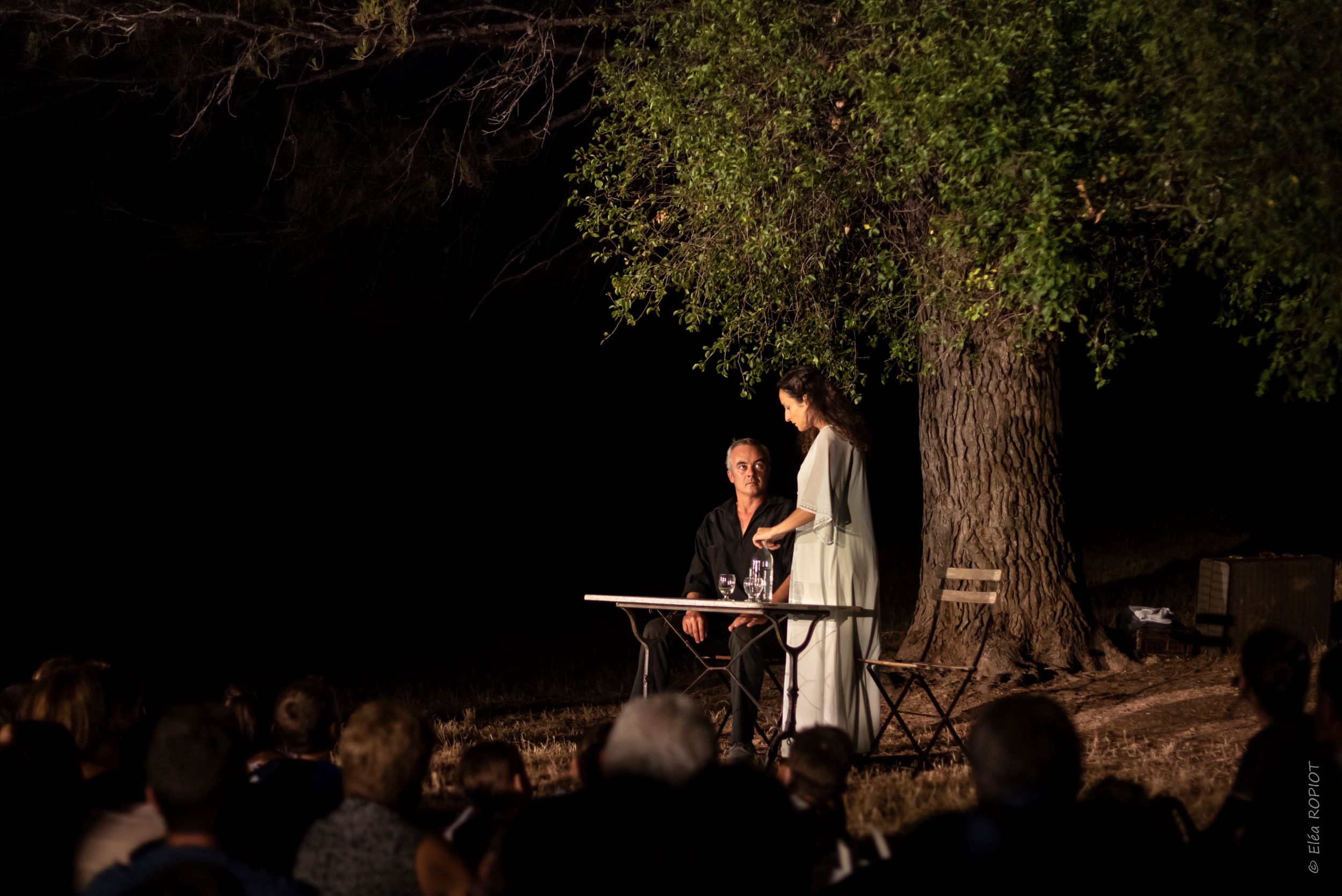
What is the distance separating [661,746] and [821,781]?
0.96 m

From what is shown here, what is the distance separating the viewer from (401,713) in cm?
344

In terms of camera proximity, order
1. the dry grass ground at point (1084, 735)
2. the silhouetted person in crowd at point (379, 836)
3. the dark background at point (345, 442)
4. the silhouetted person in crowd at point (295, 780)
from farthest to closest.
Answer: the dark background at point (345, 442), the dry grass ground at point (1084, 735), the silhouetted person in crowd at point (295, 780), the silhouetted person in crowd at point (379, 836)

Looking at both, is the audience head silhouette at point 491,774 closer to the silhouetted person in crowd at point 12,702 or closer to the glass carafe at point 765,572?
the silhouetted person in crowd at point 12,702

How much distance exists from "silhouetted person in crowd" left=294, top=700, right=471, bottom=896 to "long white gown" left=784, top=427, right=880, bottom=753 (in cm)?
356

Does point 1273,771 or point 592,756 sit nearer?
point 1273,771

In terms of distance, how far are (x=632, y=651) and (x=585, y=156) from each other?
5313 millimetres

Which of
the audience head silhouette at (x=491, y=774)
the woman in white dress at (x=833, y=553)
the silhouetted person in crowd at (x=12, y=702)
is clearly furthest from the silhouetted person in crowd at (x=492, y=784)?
the woman in white dress at (x=833, y=553)

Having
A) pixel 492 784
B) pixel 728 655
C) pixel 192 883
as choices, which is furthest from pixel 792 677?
pixel 192 883

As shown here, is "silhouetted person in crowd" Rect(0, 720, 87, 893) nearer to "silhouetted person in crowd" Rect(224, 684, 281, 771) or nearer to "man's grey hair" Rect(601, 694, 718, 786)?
"silhouetted person in crowd" Rect(224, 684, 281, 771)

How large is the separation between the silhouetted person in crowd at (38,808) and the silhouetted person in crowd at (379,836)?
0.59 m

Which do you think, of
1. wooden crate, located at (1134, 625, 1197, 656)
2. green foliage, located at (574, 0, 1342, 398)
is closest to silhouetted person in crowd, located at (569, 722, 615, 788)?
green foliage, located at (574, 0, 1342, 398)

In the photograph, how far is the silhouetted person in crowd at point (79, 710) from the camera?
402cm

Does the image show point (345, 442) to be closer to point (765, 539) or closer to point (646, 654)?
point (646, 654)

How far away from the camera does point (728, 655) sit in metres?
7.34
